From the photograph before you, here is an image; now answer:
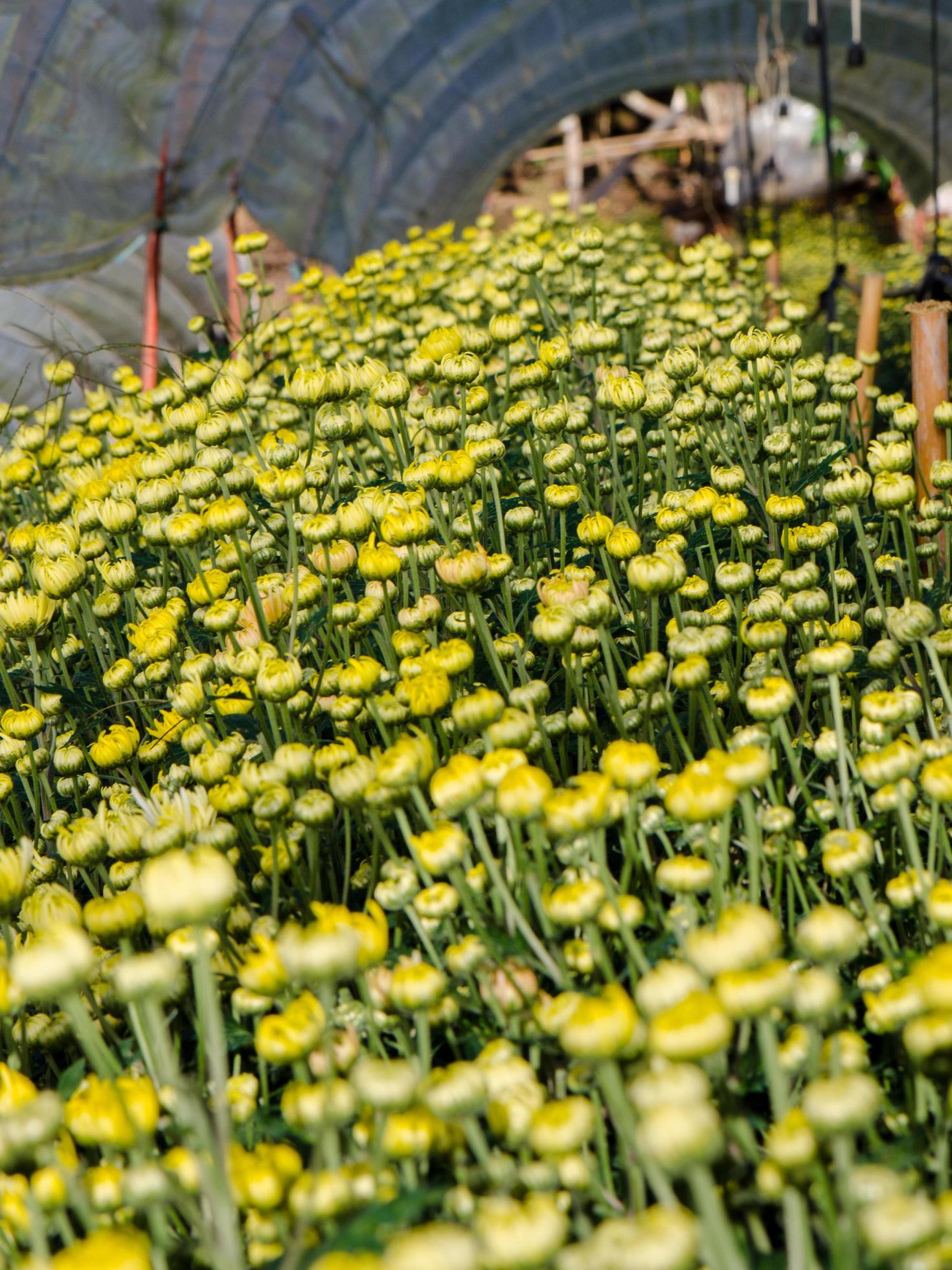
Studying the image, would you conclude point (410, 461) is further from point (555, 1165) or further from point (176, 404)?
point (555, 1165)

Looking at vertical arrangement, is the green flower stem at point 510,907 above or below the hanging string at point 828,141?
below

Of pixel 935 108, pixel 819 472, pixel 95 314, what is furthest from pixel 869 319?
pixel 95 314

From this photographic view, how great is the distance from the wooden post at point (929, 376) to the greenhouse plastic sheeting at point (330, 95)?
8.98ft

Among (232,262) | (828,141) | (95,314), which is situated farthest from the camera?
(232,262)

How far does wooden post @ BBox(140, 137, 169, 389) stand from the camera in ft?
13.0

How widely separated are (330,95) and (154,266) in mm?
1432

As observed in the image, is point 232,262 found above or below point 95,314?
above

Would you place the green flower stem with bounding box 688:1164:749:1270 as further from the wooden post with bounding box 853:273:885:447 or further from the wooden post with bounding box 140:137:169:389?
the wooden post with bounding box 140:137:169:389

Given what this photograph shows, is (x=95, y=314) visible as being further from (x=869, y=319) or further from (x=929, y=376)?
(x=929, y=376)

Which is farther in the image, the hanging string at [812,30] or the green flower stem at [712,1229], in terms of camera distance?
the hanging string at [812,30]

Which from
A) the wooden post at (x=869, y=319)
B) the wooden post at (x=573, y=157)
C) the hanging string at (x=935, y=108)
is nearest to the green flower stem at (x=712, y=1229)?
the wooden post at (x=869, y=319)

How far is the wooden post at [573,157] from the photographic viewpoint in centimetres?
1227

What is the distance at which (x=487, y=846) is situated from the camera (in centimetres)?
93

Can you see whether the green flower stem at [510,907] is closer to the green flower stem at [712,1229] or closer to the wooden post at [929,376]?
the green flower stem at [712,1229]
